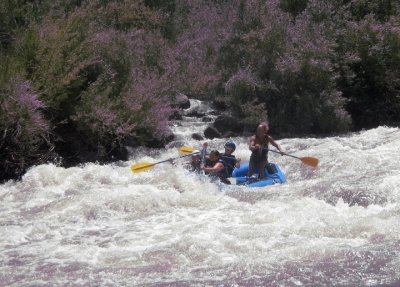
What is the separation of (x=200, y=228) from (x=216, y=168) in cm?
280

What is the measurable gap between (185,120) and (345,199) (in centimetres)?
889

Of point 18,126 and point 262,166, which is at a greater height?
point 18,126

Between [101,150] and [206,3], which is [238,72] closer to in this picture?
[101,150]

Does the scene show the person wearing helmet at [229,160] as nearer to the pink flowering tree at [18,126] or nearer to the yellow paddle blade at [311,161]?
the yellow paddle blade at [311,161]

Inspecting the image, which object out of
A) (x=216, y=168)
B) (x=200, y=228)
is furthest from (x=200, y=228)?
(x=216, y=168)

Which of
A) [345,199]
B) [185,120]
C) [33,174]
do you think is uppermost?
[345,199]

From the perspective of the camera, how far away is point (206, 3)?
931 inches

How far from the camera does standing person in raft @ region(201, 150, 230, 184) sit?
9.48m

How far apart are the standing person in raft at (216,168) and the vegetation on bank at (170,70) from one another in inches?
116

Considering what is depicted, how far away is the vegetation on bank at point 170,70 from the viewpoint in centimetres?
1124

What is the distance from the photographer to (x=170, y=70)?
16203 mm

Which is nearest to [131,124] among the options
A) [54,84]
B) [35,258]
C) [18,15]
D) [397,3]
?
[54,84]

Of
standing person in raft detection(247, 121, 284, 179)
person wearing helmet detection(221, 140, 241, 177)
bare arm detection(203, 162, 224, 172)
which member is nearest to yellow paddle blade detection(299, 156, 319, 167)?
standing person in raft detection(247, 121, 284, 179)

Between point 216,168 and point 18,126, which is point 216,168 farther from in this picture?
point 18,126
